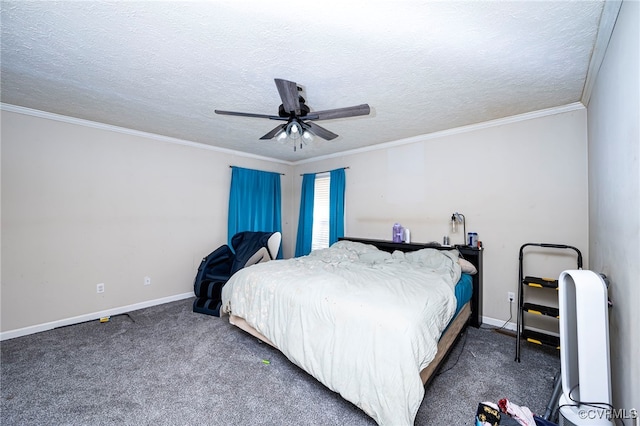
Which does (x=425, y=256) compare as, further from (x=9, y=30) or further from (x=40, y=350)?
(x=40, y=350)

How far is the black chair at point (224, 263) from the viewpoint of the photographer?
3.45m

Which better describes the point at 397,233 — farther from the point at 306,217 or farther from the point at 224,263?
the point at 224,263

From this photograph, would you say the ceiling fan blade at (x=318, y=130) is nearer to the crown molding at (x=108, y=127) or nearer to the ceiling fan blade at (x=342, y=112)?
the ceiling fan blade at (x=342, y=112)

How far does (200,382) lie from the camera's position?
204cm

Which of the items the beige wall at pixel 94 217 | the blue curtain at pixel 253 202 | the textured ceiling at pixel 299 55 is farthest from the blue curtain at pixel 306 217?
the textured ceiling at pixel 299 55

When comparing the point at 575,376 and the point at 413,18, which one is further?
the point at 413,18

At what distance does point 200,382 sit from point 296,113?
92.4 inches

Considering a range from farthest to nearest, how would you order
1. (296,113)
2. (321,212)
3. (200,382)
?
(321,212), (296,113), (200,382)

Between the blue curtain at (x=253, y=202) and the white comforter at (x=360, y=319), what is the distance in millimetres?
1948

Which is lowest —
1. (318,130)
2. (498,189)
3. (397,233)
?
(397,233)

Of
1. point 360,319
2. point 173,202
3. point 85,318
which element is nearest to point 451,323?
point 360,319

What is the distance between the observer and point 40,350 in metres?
2.50

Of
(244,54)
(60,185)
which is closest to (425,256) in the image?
(244,54)

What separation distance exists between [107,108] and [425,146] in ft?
13.1
